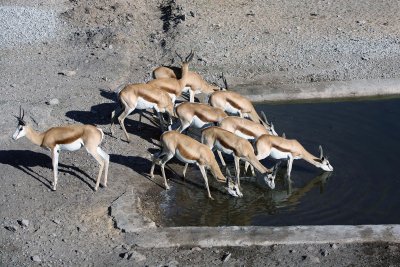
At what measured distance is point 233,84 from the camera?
57.8ft

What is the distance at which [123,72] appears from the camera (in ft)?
59.7

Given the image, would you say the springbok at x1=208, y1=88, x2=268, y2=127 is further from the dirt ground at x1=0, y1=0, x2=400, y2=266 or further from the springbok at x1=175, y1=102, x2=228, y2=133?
→ the dirt ground at x1=0, y1=0, x2=400, y2=266

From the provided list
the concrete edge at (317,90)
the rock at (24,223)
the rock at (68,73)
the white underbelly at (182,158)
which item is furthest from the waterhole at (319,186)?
the rock at (68,73)

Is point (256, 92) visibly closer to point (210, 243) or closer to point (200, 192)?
point (200, 192)

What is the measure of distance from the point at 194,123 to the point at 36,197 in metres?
3.34

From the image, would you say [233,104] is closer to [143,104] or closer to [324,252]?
[143,104]

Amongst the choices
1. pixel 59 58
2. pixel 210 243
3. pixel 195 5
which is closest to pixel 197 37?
pixel 195 5

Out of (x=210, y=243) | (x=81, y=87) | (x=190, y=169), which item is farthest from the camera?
(x=81, y=87)

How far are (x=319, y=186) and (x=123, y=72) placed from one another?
624cm

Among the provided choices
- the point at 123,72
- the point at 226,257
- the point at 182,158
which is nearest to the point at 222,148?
the point at 182,158

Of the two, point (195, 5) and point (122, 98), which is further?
point (195, 5)

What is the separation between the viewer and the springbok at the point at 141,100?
1491 centimetres

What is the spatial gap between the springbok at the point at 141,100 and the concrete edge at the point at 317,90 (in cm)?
252

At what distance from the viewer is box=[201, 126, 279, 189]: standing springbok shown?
13500 mm
